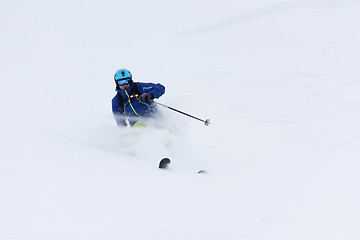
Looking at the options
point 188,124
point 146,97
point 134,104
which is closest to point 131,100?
point 134,104

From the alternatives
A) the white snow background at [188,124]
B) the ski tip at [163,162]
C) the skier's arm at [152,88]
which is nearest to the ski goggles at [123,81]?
the skier's arm at [152,88]

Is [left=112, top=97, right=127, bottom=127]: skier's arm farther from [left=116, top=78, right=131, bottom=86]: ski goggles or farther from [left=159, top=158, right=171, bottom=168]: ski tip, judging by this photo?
[left=159, top=158, right=171, bottom=168]: ski tip

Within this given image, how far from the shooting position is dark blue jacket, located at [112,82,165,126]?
6671 millimetres

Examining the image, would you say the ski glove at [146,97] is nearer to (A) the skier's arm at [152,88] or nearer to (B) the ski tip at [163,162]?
(A) the skier's arm at [152,88]

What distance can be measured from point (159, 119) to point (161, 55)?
19.6ft

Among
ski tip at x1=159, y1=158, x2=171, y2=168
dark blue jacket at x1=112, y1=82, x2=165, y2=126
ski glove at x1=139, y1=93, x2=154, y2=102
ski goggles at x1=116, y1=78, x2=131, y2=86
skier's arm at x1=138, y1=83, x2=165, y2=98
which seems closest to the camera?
ski tip at x1=159, y1=158, x2=171, y2=168

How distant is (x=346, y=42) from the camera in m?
10.6

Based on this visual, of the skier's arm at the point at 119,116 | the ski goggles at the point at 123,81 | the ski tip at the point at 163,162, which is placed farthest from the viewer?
the skier's arm at the point at 119,116

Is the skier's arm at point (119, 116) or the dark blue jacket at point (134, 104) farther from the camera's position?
the skier's arm at point (119, 116)

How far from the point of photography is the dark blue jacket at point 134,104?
6.67m

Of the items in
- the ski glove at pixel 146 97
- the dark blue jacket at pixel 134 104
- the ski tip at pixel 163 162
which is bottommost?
the ski tip at pixel 163 162

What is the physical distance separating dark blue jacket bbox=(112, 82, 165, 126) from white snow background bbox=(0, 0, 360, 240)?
1.07 ft

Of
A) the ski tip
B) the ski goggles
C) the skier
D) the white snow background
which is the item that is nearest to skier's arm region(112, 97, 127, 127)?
the skier

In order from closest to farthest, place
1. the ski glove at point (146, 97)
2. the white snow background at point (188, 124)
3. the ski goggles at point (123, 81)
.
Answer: the white snow background at point (188, 124)
the ski glove at point (146, 97)
the ski goggles at point (123, 81)
